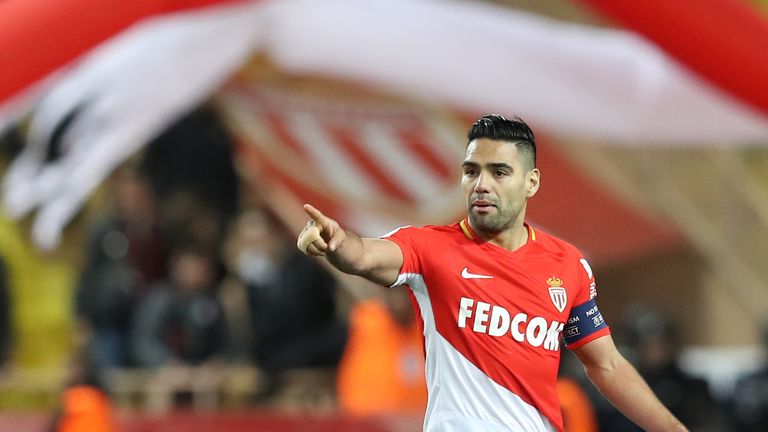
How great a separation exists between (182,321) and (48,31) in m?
4.19

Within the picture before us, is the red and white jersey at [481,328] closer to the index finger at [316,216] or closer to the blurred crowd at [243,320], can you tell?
the index finger at [316,216]

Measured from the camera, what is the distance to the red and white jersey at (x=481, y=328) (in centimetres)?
512

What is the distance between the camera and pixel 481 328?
16.8ft

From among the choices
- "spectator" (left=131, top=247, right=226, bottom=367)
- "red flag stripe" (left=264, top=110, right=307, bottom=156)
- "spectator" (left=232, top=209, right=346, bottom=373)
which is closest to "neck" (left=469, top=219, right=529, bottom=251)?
"spectator" (left=232, top=209, right=346, bottom=373)

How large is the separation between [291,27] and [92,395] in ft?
8.50

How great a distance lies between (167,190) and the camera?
1248 centimetres

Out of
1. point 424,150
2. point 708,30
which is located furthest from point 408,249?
point 424,150

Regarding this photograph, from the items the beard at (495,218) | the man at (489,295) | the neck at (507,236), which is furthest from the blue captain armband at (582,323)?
the beard at (495,218)

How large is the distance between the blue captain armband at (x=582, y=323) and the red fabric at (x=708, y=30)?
3259mm

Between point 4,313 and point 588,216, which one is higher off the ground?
point 588,216

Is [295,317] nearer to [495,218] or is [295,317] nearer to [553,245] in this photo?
[553,245]

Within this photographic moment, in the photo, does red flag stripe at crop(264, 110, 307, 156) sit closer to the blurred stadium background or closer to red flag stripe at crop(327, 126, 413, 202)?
the blurred stadium background

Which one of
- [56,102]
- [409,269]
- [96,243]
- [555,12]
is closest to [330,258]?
[409,269]

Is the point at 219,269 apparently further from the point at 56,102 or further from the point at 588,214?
the point at 588,214
